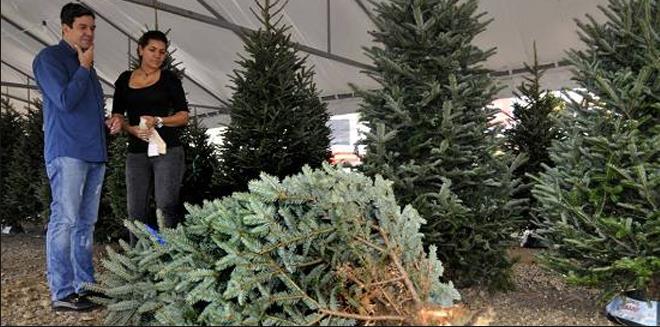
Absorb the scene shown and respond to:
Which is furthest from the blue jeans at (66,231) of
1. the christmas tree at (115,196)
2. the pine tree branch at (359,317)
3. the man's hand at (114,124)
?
the christmas tree at (115,196)

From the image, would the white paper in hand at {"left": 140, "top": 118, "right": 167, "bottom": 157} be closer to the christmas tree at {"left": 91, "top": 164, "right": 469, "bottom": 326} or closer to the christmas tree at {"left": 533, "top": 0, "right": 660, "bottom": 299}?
the christmas tree at {"left": 91, "top": 164, "right": 469, "bottom": 326}

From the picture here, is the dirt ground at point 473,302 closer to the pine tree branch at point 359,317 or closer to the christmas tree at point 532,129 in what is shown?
the pine tree branch at point 359,317

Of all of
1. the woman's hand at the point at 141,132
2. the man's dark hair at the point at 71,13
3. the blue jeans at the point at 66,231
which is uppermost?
the man's dark hair at the point at 71,13

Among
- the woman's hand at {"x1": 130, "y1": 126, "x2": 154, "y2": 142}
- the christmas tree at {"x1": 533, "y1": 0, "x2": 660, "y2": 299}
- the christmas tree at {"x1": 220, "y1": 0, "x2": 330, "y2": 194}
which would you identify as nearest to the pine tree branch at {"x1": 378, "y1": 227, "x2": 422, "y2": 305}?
the christmas tree at {"x1": 533, "y1": 0, "x2": 660, "y2": 299}

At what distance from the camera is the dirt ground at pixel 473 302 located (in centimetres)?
263

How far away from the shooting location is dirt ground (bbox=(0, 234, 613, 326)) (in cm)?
263

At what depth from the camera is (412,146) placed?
391 cm

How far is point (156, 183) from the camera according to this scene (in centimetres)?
375

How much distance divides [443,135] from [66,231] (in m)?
2.50

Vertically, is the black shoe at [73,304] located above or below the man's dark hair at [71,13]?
below

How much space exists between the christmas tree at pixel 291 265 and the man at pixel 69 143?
21 centimetres

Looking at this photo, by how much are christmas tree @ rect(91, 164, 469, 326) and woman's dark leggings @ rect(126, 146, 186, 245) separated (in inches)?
28.6

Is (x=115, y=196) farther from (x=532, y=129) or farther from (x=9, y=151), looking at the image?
(x=532, y=129)

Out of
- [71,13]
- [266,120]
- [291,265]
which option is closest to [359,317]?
[291,265]
